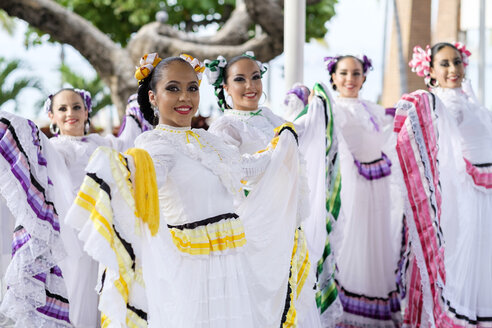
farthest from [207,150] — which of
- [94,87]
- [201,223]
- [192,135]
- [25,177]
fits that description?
[94,87]

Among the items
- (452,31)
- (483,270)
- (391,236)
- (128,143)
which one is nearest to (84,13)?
(452,31)

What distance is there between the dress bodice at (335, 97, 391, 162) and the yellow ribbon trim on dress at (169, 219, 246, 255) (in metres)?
2.22

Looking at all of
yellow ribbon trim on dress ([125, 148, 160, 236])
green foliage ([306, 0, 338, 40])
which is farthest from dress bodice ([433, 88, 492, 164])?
green foliage ([306, 0, 338, 40])

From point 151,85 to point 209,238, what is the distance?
762 millimetres

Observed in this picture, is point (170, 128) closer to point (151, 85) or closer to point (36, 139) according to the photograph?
point (151, 85)

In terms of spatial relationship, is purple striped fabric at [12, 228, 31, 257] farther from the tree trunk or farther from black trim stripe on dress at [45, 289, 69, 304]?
the tree trunk

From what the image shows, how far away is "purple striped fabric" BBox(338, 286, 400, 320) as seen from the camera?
5.05m

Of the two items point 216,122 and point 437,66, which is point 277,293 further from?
point 437,66

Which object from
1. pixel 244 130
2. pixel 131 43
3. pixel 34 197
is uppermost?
pixel 131 43

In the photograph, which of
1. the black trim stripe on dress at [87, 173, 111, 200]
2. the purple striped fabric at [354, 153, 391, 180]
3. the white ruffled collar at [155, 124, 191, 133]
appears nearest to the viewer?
the black trim stripe on dress at [87, 173, 111, 200]

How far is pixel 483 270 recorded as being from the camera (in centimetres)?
452

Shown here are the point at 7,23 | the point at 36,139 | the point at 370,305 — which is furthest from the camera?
the point at 7,23

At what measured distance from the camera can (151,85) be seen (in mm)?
3207

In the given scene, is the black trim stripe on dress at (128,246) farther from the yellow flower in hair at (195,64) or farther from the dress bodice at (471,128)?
the dress bodice at (471,128)
